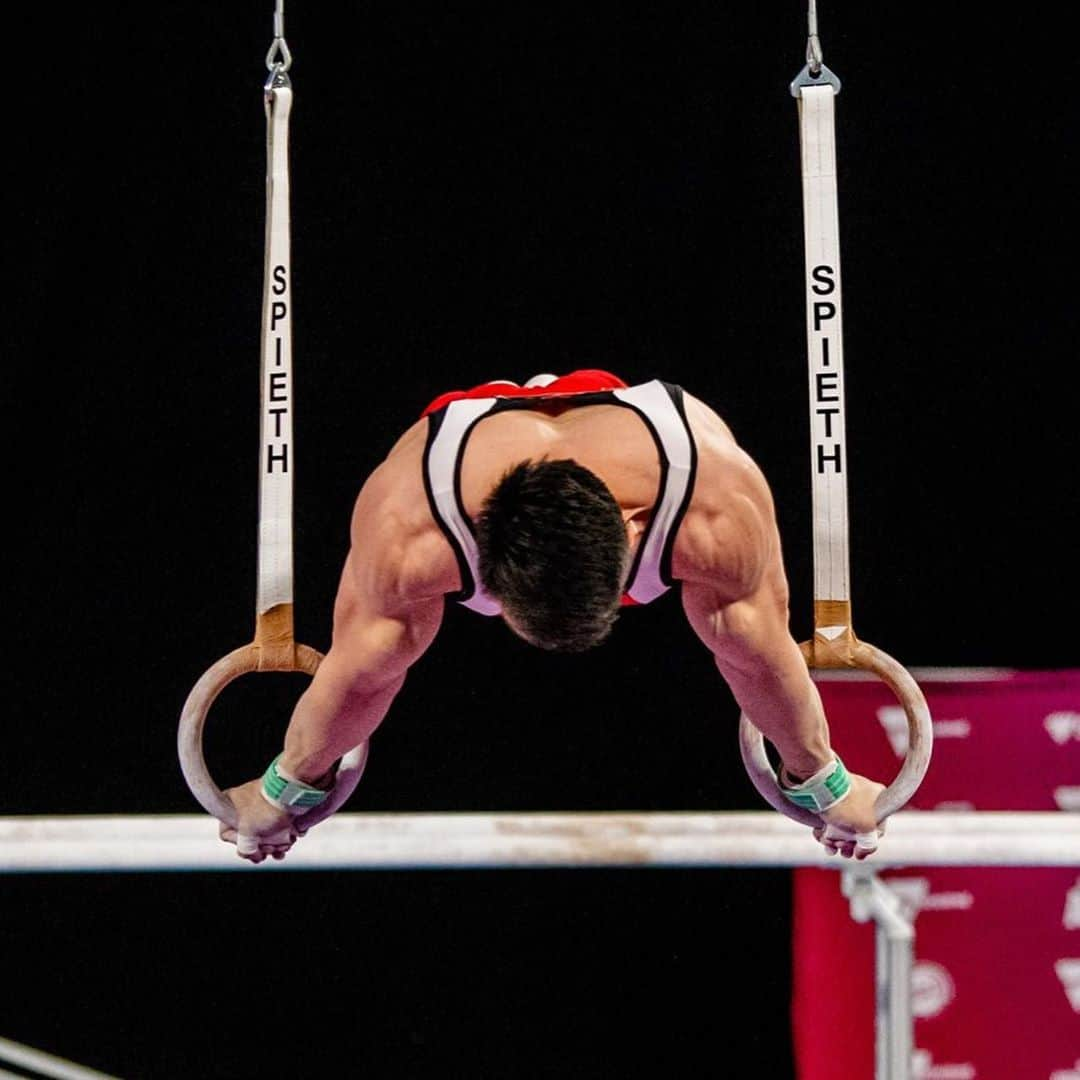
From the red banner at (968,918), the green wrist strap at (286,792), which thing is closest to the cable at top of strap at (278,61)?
the green wrist strap at (286,792)

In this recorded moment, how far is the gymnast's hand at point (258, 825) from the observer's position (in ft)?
7.53

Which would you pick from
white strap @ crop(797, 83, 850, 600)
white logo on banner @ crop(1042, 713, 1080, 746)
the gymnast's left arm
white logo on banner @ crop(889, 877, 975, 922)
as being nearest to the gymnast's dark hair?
the gymnast's left arm

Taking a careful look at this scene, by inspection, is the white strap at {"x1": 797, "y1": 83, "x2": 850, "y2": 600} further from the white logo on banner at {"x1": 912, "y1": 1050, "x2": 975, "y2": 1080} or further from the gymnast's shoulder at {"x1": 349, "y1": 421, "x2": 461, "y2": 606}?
the white logo on banner at {"x1": 912, "y1": 1050, "x2": 975, "y2": 1080}

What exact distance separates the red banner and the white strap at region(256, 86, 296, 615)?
146cm

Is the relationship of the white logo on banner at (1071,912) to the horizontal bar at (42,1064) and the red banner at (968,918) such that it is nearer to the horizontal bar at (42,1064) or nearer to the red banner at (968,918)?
the red banner at (968,918)

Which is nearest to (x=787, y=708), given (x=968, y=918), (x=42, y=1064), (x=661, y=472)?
(x=661, y=472)

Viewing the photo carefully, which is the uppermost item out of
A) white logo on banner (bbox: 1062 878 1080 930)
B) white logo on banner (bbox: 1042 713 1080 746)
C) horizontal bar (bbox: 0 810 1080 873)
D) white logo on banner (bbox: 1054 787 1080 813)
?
white logo on banner (bbox: 1042 713 1080 746)

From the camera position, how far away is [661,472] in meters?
1.94

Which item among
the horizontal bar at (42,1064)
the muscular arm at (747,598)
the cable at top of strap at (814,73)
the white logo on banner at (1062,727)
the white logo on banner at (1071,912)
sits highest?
the cable at top of strap at (814,73)

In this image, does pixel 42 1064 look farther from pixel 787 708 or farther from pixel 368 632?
pixel 787 708

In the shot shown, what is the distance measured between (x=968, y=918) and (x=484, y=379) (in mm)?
1662

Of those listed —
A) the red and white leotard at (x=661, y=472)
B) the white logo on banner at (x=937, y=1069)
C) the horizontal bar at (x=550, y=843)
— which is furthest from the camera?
the white logo on banner at (x=937, y=1069)

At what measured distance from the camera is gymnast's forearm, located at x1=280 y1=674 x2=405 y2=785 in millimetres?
2094

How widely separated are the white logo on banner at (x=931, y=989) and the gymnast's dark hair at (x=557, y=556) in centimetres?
170
